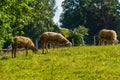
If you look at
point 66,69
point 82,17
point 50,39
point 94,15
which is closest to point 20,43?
point 50,39

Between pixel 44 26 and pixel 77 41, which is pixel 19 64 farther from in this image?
pixel 44 26

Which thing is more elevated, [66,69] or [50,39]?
[50,39]

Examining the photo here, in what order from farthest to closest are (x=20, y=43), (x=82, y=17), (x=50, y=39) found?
(x=82, y=17), (x=50, y=39), (x=20, y=43)

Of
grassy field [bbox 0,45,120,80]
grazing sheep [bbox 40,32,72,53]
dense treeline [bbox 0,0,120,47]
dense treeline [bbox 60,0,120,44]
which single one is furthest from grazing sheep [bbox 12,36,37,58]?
dense treeline [bbox 60,0,120,44]

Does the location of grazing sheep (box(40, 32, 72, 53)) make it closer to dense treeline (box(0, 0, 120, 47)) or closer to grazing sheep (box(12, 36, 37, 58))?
grazing sheep (box(12, 36, 37, 58))

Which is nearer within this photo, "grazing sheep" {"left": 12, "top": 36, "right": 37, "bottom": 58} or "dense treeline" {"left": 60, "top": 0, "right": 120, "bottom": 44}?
"grazing sheep" {"left": 12, "top": 36, "right": 37, "bottom": 58}

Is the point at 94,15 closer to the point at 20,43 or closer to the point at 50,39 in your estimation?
the point at 50,39

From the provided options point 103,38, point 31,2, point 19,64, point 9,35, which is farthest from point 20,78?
point 103,38

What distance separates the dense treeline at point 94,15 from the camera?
329 feet

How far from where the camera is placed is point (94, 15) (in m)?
100

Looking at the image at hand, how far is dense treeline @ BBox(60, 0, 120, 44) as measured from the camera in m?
100

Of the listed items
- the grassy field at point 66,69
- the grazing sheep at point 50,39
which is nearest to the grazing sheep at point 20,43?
the grazing sheep at point 50,39

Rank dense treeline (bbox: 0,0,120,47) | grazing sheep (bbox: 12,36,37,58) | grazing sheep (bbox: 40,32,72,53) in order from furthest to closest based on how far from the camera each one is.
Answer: dense treeline (bbox: 0,0,120,47)
grazing sheep (bbox: 40,32,72,53)
grazing sheep (bbox: 12,36,37,58)

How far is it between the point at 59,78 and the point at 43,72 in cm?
240
